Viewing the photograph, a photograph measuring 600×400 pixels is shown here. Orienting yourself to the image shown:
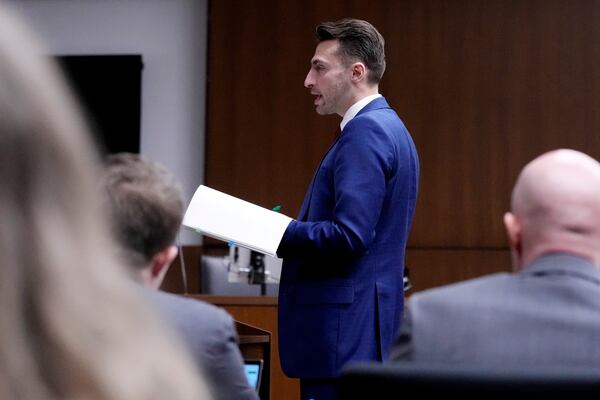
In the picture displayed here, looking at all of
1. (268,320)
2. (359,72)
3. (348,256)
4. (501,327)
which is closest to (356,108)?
(359,72)

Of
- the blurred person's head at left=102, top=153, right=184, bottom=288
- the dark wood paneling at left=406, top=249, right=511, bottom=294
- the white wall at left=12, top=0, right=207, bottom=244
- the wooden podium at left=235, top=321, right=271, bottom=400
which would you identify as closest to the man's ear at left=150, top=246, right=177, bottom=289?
the blurred person's head at left=102, top=153, right=184, bottom=288

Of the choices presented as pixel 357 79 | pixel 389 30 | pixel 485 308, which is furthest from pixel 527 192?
pixel 389 30

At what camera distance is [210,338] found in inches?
69.2

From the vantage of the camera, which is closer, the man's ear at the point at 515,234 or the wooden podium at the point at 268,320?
the man's ear at the point at 515,234

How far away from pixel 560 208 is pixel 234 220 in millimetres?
1509

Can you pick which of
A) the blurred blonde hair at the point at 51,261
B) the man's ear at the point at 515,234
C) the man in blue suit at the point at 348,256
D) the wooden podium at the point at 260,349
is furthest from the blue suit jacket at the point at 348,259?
the blurred blonde hair at the point at 51,261

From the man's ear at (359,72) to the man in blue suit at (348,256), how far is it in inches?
5.9

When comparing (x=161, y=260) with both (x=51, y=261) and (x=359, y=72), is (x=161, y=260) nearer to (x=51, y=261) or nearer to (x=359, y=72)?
(x=51, y=261)

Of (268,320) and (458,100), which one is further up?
(458,100)

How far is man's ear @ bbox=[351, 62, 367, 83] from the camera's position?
11.1 ft

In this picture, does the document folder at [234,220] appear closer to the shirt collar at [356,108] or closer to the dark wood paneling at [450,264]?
the shirt collar at [356,108]

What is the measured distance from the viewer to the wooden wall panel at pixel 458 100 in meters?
7.68

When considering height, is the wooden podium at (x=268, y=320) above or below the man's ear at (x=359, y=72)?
below

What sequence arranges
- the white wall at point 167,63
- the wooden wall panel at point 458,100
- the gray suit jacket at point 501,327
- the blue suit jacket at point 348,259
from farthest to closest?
the white wall at point 167,63
the wooden wall panel at point 458,100
the blue suit jacket at point 348,259
the gray suit jacket at point 501,327
